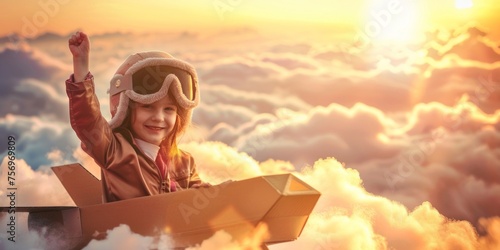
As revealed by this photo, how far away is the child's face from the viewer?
2398 millimetres

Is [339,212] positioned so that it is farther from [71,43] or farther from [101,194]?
[71,43]

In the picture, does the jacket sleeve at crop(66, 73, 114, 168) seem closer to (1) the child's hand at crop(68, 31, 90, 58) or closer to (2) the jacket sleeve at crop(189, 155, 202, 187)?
(1) the child's hand at crop(68, 31, 90, 58)

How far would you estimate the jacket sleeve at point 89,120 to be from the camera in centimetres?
216

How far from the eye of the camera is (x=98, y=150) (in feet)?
7.47

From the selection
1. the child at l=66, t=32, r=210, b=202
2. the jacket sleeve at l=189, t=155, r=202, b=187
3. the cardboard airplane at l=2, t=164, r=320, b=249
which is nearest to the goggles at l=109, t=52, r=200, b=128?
the child at l=66, t=32, r=210, b=202

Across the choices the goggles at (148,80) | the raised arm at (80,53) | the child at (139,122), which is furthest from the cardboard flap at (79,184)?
the raised arm at (80,53)

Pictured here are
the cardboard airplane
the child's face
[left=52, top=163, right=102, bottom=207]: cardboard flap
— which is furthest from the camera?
[left=52, top=163, right=102, bottom=207]: cardboard flap

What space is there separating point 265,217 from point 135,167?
0.56 m

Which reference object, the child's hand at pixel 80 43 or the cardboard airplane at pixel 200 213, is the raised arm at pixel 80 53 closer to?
the child's hand at pixel 80 43

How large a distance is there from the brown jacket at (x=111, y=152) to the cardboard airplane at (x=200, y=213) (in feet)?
0.60

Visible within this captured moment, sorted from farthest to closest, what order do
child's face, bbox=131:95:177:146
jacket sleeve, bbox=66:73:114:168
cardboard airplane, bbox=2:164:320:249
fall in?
1. child's face, bbox=131:95:177:146
2. jacket sleeve, bbox=66:73:114:168
3. cardboard airplane, bbox=2:164:320:249

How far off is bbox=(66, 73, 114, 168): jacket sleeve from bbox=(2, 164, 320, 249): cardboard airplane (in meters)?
0.22

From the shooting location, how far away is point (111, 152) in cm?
231

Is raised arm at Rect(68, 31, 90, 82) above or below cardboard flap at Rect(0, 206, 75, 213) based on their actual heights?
above
